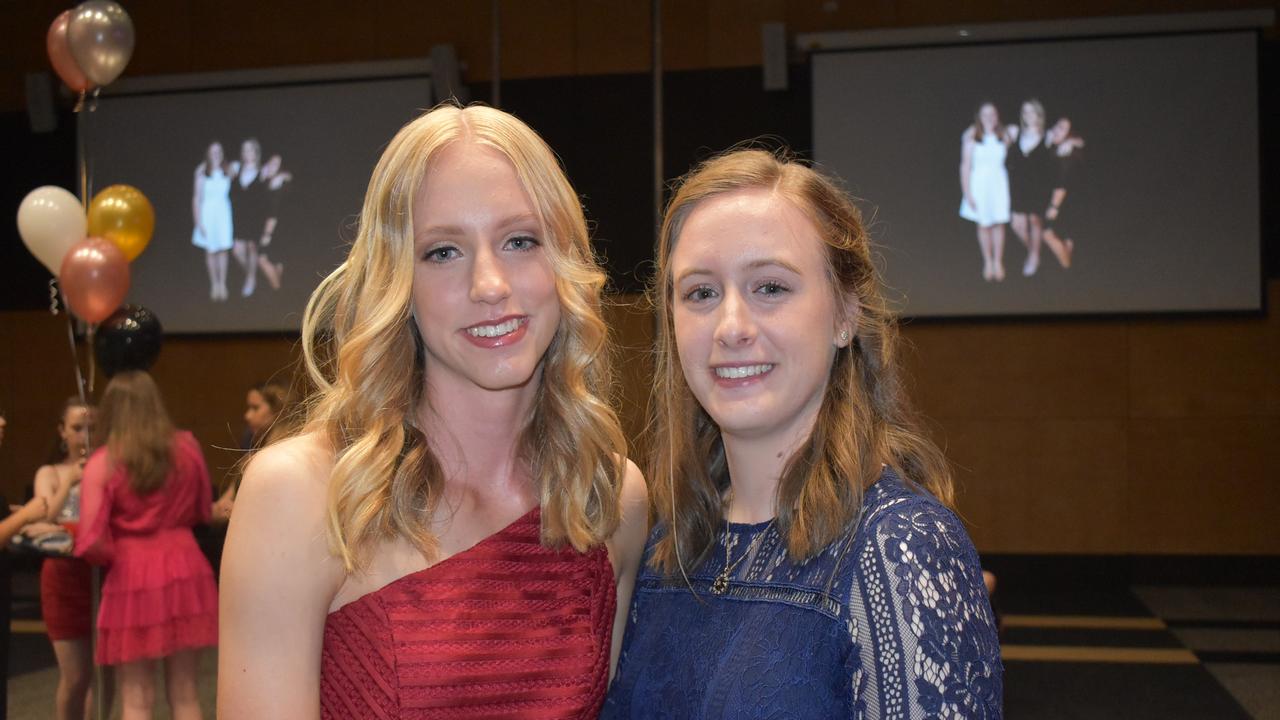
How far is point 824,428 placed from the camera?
4.89ft

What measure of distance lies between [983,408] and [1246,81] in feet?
7.97

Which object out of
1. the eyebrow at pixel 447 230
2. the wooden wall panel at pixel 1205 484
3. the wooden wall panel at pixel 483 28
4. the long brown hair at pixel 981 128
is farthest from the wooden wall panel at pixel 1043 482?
the eyebrow at pixel 447 230

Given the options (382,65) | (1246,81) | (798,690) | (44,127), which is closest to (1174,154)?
(1246,81)

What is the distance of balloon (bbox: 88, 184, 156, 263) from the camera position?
172 inches

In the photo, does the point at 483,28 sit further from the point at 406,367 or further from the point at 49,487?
the point at 406,367

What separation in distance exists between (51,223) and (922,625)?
158 inches

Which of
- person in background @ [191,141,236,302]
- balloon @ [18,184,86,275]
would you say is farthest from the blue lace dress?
person in background @ [191,141,236,302]

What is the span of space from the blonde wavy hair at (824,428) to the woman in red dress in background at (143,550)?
272 centimetres

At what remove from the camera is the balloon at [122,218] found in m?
4.37

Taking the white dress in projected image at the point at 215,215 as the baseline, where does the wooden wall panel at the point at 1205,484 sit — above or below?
below

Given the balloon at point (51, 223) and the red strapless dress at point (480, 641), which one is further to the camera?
the balloon at point (51, 223)

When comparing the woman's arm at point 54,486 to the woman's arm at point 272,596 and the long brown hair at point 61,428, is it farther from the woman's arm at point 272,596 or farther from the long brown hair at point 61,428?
the woman's arm at point 272,596

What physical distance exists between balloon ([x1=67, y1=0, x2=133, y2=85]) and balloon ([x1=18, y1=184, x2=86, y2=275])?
526mm

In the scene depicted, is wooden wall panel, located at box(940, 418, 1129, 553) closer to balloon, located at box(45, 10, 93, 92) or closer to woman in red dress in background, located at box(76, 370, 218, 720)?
woman in red dress in background, located at box(76, 370, 218, 720)
